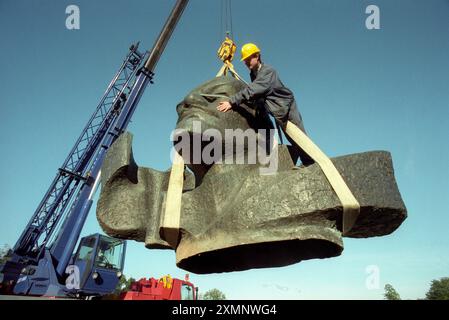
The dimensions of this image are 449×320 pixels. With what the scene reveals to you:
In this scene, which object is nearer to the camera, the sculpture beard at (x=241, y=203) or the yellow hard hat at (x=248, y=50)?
the sculpture beard at (x=241, y=203)

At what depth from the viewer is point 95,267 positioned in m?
9.33

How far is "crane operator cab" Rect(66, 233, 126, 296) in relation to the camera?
9214mm

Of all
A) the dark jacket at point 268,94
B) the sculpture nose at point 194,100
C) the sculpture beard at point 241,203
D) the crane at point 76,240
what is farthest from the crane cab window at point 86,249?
the dark jacket at point 268,94

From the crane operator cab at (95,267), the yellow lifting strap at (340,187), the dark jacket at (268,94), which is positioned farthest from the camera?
the crane operator cab at (95,267)

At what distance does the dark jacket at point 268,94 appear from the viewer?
2.17 meters

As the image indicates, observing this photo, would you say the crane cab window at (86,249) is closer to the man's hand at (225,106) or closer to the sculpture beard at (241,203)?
the sculpture beard at (241,203)

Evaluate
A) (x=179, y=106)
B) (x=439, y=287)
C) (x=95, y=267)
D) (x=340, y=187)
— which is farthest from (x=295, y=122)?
(x=439, y=287)

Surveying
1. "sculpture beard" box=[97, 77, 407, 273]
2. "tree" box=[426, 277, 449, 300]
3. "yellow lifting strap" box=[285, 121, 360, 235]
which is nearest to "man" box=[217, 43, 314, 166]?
"sculpture beard" box=[97, 77, 407, 273]

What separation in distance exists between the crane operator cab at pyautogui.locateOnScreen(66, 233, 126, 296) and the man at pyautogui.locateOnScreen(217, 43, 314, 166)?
8.26 metres

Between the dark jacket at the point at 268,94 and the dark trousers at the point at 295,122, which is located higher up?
the dark jacket at the point at 268,94

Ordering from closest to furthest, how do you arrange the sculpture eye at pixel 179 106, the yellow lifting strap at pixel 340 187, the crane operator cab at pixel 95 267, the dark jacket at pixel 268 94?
the yellow lifting strap at pixel 340 187 → the dark jacket at pixel 268 94 → the sculpture eye at pixel 179 106 → the crane operator cab at pixel 95 267

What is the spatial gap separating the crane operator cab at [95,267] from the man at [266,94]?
8.26 metres
